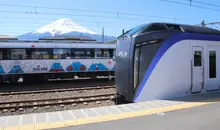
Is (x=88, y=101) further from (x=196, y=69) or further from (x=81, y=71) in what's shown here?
(x=81, y=71)

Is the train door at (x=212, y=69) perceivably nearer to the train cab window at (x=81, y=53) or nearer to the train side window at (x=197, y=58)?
the train side window at (x=197, y=58)

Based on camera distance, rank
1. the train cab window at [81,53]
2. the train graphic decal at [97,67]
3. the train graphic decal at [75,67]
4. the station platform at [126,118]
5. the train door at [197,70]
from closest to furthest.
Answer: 1. the station platform at [126,118]
2. the train door at [197,70]
3. the train graphic decal at [75,67]
4. the train cab window at [81,53]
5. the train graphic decal at [97,67]

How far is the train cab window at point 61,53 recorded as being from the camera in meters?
16.9

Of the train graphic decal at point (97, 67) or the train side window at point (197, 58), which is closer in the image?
the train side window at point (197, 58)

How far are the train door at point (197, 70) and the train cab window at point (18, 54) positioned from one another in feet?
38.5

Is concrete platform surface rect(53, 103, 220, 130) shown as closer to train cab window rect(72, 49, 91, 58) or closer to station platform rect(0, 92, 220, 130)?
station platform rect(0, 92, 220, 130)

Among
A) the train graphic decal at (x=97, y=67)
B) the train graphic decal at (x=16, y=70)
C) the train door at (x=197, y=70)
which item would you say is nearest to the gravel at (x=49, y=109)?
the train door at (x=197, y=70)

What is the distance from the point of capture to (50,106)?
945cm

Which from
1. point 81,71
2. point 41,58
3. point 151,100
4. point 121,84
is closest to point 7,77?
point 41,58

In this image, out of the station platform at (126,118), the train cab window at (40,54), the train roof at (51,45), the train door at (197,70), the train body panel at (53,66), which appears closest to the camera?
the station platform at (126,118)

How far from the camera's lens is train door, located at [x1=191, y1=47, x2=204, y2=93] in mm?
8469

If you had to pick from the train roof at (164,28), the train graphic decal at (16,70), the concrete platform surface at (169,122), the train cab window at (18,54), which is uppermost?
the train roof at (164,28)

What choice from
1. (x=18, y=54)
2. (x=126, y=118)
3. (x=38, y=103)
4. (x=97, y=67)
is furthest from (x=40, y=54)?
(x=126, y=118)

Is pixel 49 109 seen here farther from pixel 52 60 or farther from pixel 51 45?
pixel 51 45
